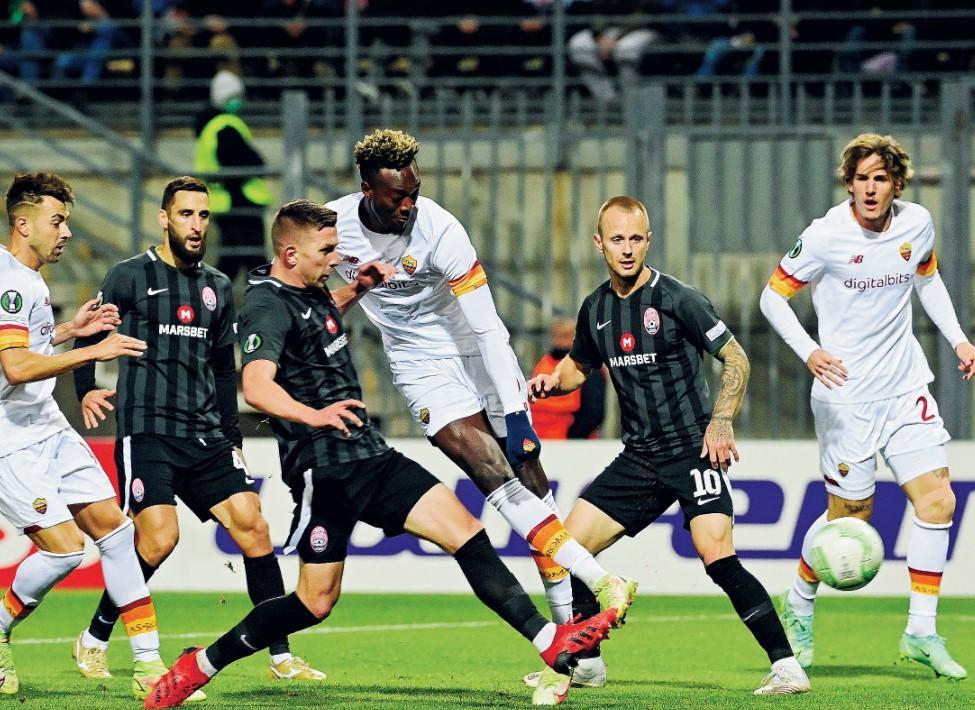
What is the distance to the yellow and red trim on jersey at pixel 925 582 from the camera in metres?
7.23

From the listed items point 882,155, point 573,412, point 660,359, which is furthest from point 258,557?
point 573,412

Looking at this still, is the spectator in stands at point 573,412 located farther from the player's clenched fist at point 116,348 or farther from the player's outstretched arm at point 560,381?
the player's clenched fist at point 116,348

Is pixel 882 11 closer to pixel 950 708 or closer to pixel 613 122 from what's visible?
pixel 613 122

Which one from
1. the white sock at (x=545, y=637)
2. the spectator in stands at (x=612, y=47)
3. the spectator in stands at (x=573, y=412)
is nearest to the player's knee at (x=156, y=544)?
the white sock at (x=545, y=637)

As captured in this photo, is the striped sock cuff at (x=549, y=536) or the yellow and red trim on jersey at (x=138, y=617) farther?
the yellow and red trim on jersey at (x=138, y=617)

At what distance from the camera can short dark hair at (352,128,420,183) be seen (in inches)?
259

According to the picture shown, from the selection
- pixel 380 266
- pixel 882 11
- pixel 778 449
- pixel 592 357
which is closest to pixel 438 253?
pixel 380 266

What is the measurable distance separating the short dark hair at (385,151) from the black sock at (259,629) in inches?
Answer: 67.6

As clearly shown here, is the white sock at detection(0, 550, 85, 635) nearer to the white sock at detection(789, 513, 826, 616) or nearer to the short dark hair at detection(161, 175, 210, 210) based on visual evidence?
the short dark hair at detection(161, 175, 210, 210)

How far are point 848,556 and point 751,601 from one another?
523 millimetres

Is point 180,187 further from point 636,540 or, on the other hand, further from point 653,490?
point 636,540

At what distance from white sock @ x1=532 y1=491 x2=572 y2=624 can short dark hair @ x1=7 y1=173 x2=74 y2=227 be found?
7.69 feet

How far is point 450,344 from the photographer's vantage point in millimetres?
7285

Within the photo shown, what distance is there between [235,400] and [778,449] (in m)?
4.42
